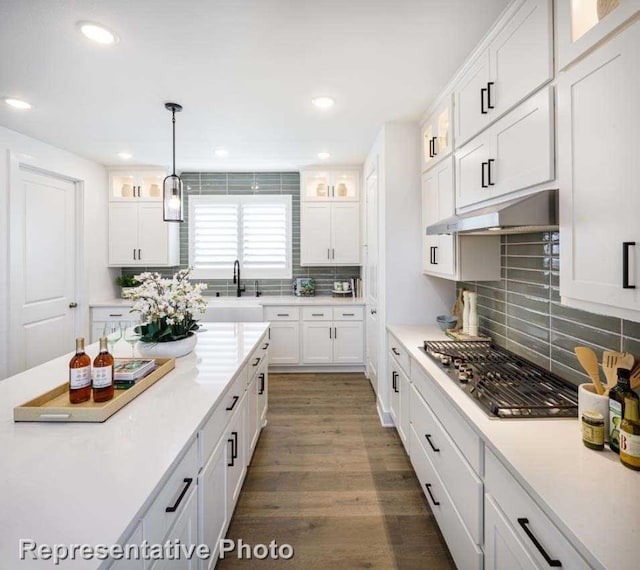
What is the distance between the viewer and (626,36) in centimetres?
95

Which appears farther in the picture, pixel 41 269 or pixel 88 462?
pixel 41 269

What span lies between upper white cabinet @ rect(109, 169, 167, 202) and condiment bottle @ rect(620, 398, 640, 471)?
15.6ft

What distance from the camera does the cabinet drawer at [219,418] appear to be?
1350 mm

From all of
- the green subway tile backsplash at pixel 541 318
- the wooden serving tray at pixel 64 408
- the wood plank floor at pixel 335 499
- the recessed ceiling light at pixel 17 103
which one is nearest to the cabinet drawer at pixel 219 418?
the wooden serving tray at pixel 64 408

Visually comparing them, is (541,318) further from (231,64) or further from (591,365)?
(231,64)

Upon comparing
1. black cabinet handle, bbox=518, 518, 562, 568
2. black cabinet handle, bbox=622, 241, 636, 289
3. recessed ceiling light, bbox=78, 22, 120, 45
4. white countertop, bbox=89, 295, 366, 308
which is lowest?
black cabinet handle, bbox=518, 518, 562, 568

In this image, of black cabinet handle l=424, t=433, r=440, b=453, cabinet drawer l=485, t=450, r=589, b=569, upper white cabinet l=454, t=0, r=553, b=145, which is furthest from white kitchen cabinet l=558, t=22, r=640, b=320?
black cabinet handle l=424, t=433, r=440, b=453

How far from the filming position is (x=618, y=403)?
3.54 feet

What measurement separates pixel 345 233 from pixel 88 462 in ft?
12.5

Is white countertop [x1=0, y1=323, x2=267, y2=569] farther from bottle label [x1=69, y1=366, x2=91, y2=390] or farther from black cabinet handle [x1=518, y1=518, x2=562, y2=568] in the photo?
black cabinet handle [x1=518, y1=518, x2=562, y2=568]

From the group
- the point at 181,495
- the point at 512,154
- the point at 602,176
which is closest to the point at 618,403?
the point at 602,176

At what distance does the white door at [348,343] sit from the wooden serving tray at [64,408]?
3.00 meters

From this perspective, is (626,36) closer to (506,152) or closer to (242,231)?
(506,152)

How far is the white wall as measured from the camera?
305 centimetres
